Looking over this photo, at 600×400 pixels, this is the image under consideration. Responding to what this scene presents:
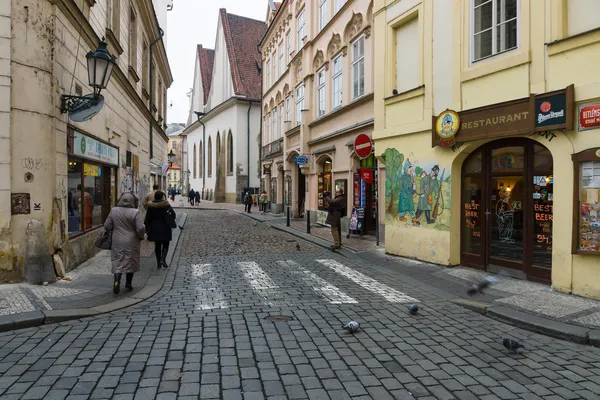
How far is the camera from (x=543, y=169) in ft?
25.3

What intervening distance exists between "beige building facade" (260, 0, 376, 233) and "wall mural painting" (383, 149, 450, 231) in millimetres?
3794

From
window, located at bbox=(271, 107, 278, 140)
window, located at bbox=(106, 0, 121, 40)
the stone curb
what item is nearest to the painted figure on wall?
the stone curb

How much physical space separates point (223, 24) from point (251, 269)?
4256cm

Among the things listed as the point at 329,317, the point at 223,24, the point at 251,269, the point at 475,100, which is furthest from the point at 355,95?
the point at 223,24

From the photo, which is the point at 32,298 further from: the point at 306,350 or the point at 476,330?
the point at 476,330

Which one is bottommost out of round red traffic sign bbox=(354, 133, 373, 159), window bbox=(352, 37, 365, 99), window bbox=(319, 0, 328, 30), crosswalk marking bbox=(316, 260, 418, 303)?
crosswalk marking bbox=(316, 260, 418, 303)

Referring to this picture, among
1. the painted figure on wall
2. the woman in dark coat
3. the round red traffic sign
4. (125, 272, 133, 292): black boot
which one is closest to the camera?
(125, 272, 133, 292): black boot

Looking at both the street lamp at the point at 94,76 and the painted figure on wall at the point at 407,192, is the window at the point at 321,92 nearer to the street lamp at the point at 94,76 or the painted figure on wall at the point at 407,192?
the painted figure on wall at the point at 407,192

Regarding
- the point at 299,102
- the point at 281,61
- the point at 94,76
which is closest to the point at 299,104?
the point at 299,102

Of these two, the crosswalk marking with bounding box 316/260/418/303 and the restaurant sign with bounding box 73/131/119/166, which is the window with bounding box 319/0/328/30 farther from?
the crosswalk marking with bounding box 316/260/418/303

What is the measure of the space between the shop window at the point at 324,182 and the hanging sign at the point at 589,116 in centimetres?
1268

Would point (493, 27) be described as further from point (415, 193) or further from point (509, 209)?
point (415, 193)

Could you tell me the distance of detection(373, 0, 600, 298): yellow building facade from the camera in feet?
22.4

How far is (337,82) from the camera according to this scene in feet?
58.9
